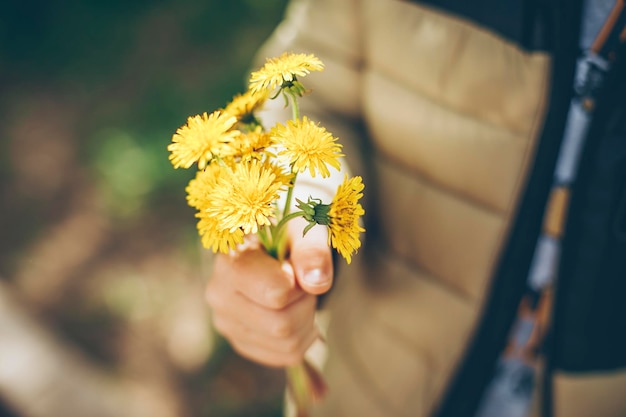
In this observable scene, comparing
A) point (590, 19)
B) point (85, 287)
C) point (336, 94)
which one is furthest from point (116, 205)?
point (590, 19)

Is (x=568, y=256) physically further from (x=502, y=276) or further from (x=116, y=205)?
(x=116, y=205)

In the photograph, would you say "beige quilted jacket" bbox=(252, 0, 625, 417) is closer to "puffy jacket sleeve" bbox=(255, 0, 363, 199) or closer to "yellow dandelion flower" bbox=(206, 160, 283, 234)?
"puffy jacket sleeve" bbox=(255, 0, 363, 199)

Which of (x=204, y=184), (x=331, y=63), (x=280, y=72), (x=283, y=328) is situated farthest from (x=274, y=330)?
(x=331, y=63)

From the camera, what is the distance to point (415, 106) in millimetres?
936

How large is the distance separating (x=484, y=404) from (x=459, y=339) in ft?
0.56

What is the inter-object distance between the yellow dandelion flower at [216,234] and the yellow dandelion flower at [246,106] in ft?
0.39

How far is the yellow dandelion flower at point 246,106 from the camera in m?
0.57

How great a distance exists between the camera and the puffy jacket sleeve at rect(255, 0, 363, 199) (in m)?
1.03

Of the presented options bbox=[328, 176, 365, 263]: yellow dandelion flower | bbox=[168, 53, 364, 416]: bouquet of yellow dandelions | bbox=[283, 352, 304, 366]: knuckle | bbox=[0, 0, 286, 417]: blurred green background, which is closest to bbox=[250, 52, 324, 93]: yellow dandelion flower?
bbox=[168, 53, 364, 416]: bouquet of yellow dandelions

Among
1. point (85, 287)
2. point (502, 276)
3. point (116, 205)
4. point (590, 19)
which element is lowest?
point (85, 287)

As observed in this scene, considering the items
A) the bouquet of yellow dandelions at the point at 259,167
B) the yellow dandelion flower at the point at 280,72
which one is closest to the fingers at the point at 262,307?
the bouquet of yellow dandelions at the point at 259,167

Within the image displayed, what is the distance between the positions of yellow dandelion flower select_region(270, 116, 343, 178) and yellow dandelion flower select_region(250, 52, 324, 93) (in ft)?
0.14

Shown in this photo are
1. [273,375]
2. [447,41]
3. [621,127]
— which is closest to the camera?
[621,127]

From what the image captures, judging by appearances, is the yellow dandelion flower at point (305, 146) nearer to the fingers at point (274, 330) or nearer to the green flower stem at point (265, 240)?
the green flower stem at point (265, 240)
